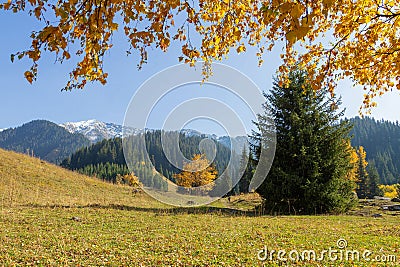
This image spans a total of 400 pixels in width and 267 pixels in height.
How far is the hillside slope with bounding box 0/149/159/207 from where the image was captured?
1296 centimetres

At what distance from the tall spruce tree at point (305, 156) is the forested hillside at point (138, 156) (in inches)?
174

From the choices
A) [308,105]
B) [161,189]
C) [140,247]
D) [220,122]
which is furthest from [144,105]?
[161,189]

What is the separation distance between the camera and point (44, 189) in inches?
635

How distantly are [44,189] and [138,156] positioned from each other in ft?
20.3

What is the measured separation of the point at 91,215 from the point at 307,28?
30.8ft

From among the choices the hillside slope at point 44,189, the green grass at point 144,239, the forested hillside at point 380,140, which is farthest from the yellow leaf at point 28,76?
the forested hillside at point 380,140

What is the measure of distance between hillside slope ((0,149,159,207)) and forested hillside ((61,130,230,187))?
2335 mm

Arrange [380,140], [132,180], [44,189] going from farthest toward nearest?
[380,140]
[132,180]
[44,189]

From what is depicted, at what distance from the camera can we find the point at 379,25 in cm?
607

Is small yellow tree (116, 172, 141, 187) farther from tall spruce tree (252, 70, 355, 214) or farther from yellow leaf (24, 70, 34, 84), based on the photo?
yellow leaf (24, 70, 34, 84)

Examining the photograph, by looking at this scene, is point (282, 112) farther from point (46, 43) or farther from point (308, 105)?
point (46, 43)

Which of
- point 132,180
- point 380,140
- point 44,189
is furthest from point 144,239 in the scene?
point 380,140

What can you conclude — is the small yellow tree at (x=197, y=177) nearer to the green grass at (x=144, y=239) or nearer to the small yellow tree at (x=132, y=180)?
the small yellow tree at (x=132, y=180)

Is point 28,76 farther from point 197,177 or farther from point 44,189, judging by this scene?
point 197,177
